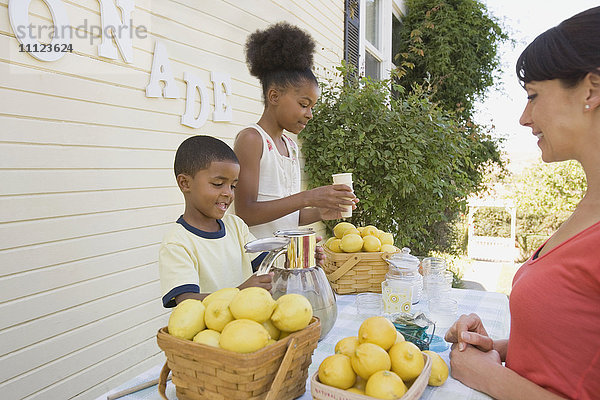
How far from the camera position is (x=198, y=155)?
66.0 inches

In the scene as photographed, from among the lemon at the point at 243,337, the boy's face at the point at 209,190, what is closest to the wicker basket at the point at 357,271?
the boy's face at the point at 209,190

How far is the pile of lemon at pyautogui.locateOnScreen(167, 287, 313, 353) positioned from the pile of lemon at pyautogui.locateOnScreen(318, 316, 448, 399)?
5.1 inches

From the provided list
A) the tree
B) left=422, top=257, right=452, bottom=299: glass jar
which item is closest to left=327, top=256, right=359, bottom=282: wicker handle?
left=422, top=257, right=452, bottom=299: glass jar

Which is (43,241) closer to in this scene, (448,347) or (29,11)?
(29,11)

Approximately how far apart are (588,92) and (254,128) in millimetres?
1483

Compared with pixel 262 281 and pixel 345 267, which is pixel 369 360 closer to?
pixel 262 281

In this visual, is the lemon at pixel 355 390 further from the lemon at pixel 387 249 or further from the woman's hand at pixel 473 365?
the lemon at pixel 387 249

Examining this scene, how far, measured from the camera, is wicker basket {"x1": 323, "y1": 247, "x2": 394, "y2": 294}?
1979 millimetres

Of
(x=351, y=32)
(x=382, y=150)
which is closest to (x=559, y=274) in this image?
(x=382, y=150)

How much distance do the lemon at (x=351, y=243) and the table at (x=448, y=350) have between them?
217mm

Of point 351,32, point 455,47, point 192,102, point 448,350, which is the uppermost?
point 455,47

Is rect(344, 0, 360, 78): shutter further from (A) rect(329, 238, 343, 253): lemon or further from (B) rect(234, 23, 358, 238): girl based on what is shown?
(A) rect(329, 238, 343, 253): lemon

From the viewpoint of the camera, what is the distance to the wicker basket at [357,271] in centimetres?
198

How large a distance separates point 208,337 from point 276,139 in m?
1.55
